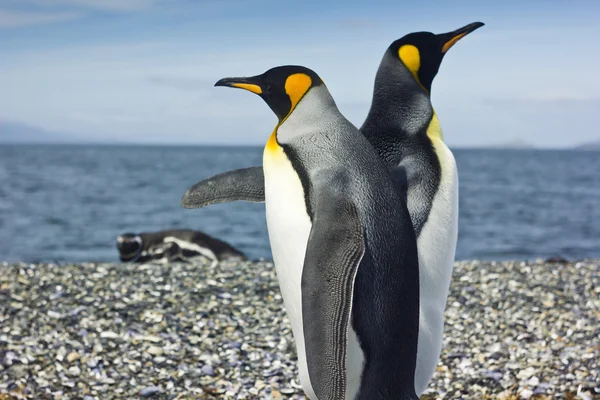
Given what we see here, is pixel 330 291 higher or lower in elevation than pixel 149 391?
higher

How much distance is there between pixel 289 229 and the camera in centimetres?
299

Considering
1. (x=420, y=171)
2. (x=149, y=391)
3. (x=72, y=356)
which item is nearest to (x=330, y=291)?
(x=420, y=171)

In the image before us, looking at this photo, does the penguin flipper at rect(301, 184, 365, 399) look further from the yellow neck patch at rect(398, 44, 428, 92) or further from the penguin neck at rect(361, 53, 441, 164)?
the yellow neck patch at rect(398, 44, 428, 92)

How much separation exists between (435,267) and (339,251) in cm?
62

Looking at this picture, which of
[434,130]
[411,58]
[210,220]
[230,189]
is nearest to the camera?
[434,130]

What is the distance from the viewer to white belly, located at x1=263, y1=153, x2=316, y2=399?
2951 mm

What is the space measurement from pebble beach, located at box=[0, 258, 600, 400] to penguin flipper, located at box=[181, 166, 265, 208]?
1.37 m

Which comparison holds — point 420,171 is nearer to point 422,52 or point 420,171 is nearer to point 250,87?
point 422,52

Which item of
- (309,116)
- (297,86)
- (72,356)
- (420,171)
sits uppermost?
(297,86)

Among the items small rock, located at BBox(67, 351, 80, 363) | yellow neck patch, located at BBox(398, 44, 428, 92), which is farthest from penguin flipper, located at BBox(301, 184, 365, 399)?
small rock, located at BBox(67, 351, 80, 363)

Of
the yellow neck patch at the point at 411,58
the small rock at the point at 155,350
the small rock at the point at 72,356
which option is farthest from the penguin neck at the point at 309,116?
the small rock at the point at 72,356

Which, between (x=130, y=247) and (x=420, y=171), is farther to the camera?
(x=130, y=247)

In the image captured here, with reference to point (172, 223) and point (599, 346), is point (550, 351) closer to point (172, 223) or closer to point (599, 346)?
point (599, 346)

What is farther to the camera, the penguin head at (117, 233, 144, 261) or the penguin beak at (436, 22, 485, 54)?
the penguin head at (117, 233, 144, 261)
